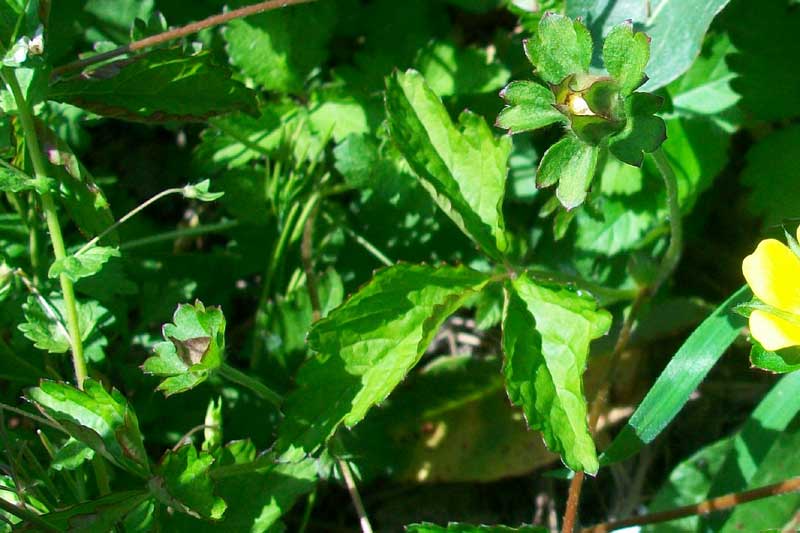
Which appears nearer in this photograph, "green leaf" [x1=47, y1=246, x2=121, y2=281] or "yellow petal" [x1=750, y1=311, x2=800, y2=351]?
"yellow petal" [x1=750, y1=311, x2=800, y2=351]

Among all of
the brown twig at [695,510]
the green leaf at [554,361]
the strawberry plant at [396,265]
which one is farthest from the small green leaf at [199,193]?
the brown twig at [695,510]

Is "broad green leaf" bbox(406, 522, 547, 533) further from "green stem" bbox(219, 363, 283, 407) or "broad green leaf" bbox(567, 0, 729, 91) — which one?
"broad green leaf" bbox(567, 0, 729, 91)

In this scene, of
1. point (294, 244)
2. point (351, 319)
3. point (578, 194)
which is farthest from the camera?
point (294, 244)

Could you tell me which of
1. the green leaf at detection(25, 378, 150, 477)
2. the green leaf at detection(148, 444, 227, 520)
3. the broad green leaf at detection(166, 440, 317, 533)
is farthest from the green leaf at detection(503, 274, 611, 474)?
the green leaf at detection(25, 378, 150, 477)

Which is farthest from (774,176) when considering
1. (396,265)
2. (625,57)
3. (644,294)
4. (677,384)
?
(396,265)

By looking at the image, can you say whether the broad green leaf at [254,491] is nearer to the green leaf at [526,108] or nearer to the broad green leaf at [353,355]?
the broad green leaf at [353,355]

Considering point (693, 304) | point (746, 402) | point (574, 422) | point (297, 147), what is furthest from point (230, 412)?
point (746, 402)

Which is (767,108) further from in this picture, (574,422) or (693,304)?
(574,422)
